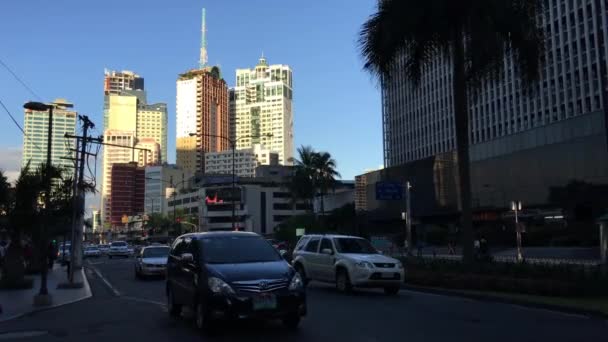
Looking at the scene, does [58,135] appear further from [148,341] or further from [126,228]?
[126,228]

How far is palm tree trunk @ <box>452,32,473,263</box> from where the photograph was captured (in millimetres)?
20172

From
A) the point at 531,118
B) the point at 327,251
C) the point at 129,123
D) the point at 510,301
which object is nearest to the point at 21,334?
the point at 327,251

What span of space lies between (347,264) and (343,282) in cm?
61

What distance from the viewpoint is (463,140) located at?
20547 mm

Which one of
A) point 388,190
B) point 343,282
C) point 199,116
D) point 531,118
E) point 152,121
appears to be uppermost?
point 199,116

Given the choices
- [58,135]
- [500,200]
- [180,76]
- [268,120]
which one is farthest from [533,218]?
[180,76]

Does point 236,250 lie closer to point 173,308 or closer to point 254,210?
point 173,308

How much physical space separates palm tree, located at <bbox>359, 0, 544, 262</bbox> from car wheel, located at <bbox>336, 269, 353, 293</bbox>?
4848 mm

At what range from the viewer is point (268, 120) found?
16512 centimetres

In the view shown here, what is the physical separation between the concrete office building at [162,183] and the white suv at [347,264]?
4127 inches

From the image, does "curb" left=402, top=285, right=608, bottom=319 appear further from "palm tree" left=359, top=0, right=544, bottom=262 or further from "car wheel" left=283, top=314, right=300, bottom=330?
"car wheel" left=283, top=314, right=300, bottom=330

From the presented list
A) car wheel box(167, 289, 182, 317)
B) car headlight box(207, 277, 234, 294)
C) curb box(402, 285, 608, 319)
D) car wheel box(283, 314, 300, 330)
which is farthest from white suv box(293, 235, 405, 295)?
car headlight box(207, 277, 234, 294)

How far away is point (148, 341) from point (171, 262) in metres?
3.19

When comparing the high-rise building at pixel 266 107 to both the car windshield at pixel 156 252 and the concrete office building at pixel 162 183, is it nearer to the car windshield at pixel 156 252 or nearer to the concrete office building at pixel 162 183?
the concrete office building at pixel 162 183
